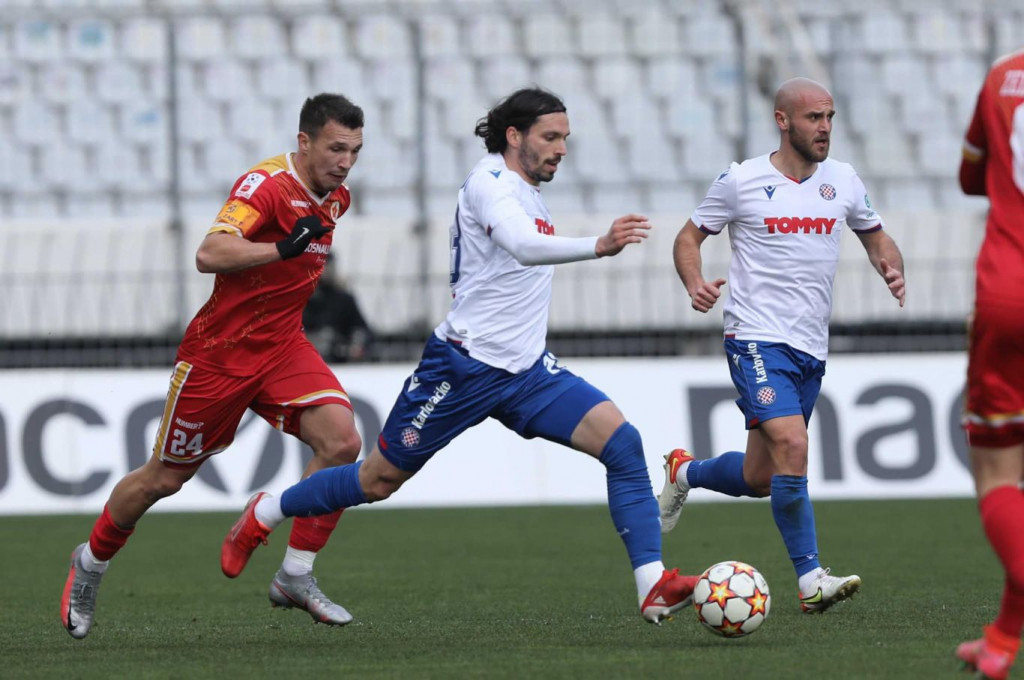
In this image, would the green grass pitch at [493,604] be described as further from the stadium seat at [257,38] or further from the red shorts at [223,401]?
the stadium seat at [257,38]

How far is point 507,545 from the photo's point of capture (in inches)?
421

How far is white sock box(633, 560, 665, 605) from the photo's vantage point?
245 inches

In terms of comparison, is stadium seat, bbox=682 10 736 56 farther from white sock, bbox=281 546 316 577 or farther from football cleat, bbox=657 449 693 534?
white sock, bbox=281 546 316 577

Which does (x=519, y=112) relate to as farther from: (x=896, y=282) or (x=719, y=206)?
(x=896, y=282)

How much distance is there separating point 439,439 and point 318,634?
101 cm

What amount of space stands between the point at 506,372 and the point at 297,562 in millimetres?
1346

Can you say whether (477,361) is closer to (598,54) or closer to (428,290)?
(428,290)

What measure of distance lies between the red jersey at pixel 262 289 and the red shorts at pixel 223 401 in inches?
2.3

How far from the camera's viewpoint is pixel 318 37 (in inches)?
728

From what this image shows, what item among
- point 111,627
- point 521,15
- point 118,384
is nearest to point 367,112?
point 521,15

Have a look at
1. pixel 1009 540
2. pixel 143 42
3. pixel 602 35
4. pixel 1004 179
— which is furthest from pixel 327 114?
pixel 143 42

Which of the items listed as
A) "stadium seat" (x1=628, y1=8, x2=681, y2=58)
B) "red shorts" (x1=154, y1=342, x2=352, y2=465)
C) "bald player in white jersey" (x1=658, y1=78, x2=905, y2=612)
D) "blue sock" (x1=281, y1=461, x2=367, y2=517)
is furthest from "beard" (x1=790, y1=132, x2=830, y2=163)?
"stadium seat" (x1=628, y1=8, x2=681, y2=58)

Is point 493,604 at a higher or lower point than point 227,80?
lower

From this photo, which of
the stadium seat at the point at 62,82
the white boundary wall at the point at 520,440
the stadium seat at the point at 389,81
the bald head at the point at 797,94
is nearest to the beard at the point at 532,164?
the bald head at the point at 797,94
